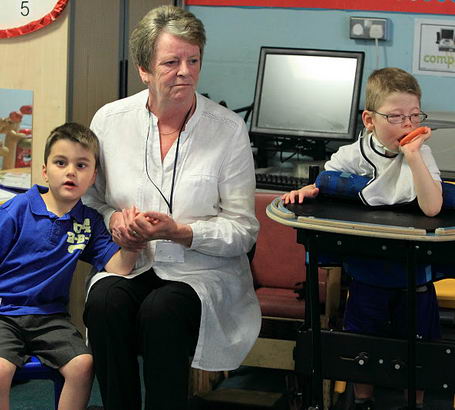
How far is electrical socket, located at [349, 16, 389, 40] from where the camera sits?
12.2 feet

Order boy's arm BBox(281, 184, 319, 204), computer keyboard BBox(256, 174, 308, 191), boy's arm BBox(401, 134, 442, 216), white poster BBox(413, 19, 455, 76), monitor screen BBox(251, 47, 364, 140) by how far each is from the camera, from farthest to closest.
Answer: white poster BBox(413, 19, 455, 76) < monitor screen BBox(251, 47, 364, 140) < computer keyboard BBox(256, 174, 308, 191) < boy's arm BBox(281, 184, 319, 204) < boy's arm BBox(401, 134, 442, 216)

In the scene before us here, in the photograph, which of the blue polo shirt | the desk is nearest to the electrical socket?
the desk

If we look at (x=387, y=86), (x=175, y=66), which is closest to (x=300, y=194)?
(x=387, y=86)

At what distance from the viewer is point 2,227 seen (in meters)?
2.42

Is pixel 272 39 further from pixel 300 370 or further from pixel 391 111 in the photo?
pixel 300 370

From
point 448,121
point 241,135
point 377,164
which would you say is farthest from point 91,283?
point 448,121

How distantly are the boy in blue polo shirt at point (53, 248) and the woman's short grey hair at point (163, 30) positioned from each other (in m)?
0.28

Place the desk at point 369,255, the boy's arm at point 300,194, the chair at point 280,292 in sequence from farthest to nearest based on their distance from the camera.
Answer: the chair at point 280,292, the boy's arm at point 300,194, the desk at point 369,255

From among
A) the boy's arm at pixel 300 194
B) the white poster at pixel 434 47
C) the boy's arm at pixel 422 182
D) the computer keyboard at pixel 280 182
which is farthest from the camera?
the white poster at pixel 434 47

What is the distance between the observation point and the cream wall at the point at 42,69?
309 centimetres

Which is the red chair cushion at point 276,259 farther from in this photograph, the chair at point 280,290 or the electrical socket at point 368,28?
the electrical socket at point 368,28

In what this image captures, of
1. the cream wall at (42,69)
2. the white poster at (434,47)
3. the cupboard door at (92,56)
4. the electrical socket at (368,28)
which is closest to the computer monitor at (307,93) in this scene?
the electrical socket at (368,28)

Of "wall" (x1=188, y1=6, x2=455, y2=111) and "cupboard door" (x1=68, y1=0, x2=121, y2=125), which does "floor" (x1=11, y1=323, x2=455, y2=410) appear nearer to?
"cupboard door" (x1=68, y1=0, x2=121, y2=125)

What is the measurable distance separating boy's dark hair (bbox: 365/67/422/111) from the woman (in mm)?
395
